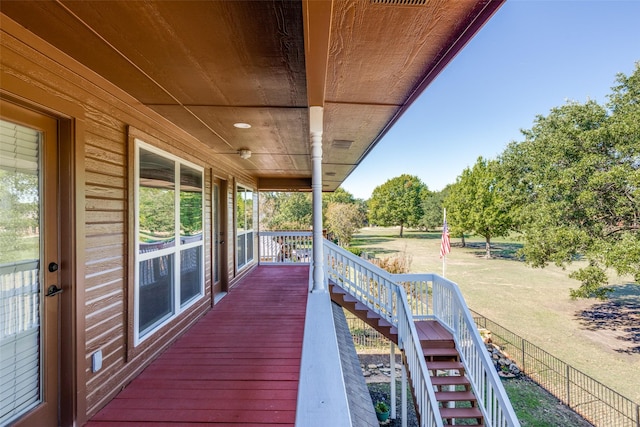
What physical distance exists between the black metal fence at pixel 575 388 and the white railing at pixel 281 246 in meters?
7.08

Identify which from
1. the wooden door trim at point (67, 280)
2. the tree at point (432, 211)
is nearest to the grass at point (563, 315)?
the wooden door trim at point (67, 280)

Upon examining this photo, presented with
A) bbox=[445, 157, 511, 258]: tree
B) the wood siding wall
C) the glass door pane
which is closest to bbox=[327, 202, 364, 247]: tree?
bbox=[445, 157, 511, 258]: tree

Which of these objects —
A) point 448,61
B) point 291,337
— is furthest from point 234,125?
point 291,337

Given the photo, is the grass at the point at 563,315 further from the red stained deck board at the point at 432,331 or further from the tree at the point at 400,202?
the tree at the point at 400,202

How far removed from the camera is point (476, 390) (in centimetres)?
470

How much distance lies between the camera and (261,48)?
176 centimetres

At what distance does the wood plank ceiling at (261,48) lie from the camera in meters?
1.44

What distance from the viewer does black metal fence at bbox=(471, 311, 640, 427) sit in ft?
20.3

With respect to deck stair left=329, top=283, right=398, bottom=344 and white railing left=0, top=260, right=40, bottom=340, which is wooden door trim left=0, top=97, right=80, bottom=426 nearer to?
white railing left=0, top=260, right=40, bottom=340

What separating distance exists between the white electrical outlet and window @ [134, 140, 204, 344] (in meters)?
0.50

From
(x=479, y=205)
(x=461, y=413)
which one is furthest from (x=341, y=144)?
(x=479, y=205)

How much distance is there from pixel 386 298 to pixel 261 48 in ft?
16.9

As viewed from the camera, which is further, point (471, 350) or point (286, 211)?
point (286, 211)

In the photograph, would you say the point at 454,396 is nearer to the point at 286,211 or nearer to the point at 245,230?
the point at 245,230
